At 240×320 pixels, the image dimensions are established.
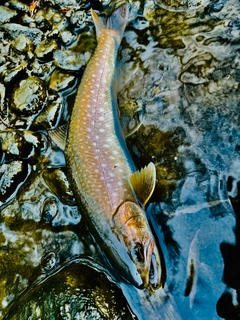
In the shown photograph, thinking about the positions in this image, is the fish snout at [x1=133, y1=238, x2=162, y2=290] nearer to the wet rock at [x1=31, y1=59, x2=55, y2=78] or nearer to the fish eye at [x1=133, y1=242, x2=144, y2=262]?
the fish eye at [x1=133, y1=242, x2=144, y2=262]

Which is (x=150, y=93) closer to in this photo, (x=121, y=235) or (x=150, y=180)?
(x=150, y=180)

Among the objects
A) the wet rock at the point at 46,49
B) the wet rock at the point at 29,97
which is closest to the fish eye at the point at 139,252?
the wet rock at the point at 29,97

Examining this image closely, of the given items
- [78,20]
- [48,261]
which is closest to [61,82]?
[78,20]

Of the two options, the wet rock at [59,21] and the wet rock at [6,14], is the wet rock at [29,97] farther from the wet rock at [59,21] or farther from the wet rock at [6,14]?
the wet rock at [6,14]

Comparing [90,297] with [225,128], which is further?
[225,128]

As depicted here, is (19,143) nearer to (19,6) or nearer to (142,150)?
(142,150)

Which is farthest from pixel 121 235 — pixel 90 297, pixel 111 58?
pixel 111 58

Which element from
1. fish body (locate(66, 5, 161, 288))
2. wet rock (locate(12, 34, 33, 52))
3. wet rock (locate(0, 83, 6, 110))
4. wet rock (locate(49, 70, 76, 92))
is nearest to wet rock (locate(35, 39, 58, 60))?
wet rock (locate(12, 34, 33, 52))
